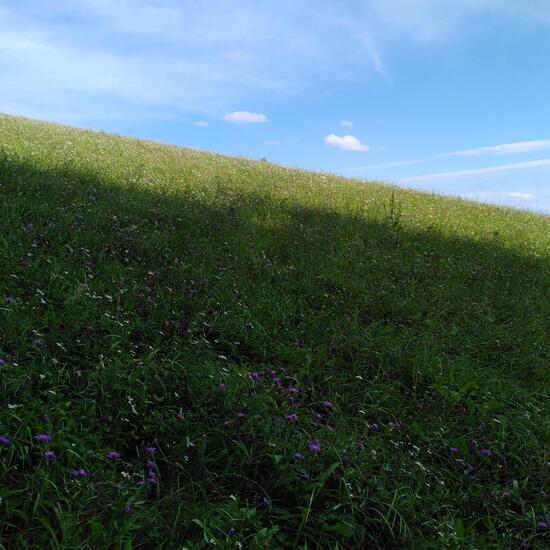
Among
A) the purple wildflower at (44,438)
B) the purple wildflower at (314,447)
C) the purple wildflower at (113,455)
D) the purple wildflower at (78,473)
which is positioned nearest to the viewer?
the purple wildflower at (78,473)

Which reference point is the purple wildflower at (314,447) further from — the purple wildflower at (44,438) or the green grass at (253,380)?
the purple wildflower at (44,438)

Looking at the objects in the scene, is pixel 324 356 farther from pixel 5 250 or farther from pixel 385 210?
pixel 385 210

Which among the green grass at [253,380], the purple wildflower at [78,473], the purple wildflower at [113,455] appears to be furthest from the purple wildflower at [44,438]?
the purple wildflower at [113,455]

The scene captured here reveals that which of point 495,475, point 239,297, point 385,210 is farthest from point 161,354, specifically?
point 385,210

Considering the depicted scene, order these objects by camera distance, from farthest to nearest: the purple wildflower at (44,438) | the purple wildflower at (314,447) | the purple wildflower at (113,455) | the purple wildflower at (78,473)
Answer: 1. the purple wildflower at (314,447)
2. the purple wildflower at (113,455)
3. the purple wildflower at (44,438)
4. the purple wildflower at (78,473)

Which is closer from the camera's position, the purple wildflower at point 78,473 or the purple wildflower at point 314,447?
the purple wildflower at point 78,473

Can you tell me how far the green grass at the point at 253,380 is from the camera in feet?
9.63

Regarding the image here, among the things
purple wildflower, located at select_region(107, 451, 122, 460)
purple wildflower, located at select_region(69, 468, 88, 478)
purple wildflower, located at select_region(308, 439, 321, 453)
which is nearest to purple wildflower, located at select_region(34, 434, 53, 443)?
purple wildflower, located at select_region(69, 468, 88, 478)

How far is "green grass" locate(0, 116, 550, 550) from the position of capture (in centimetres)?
294

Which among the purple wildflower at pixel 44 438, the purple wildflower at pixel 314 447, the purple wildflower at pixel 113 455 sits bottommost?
the purple wildflower at pixel 113 455

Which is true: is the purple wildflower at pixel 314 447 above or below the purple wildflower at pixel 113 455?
above

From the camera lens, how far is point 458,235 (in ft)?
34.5

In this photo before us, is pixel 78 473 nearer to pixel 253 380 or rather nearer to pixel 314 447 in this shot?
pixel 314 447

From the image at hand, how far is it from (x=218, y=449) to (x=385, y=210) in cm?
880
